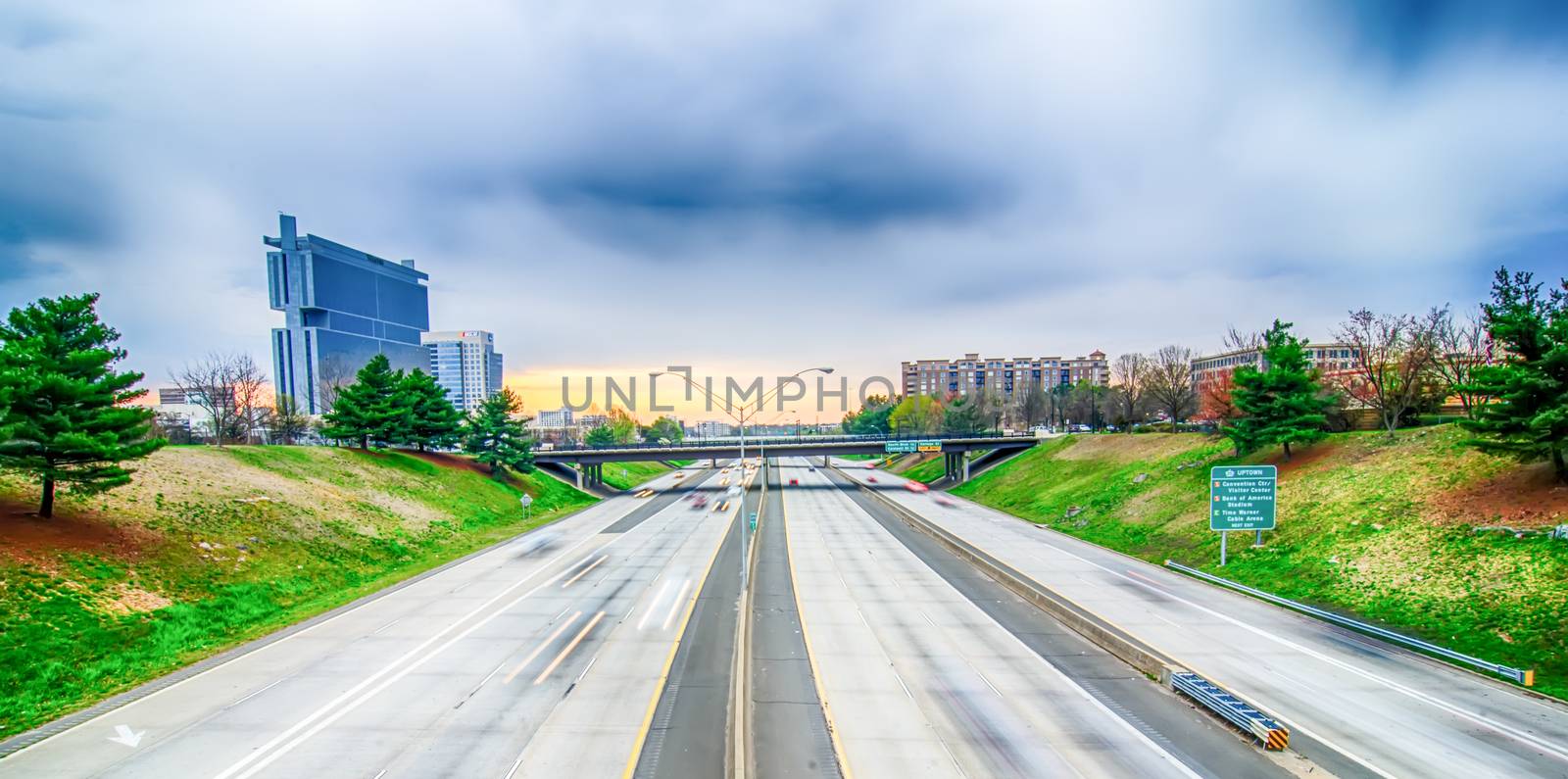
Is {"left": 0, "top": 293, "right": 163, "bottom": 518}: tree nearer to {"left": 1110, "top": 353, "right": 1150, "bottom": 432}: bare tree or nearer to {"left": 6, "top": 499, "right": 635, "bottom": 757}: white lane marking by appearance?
{"left": 6, "top": 499, "right": 635, "bottom": 757}: white lane marking

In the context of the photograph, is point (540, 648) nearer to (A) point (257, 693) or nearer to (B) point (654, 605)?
(B) point (654, 605)

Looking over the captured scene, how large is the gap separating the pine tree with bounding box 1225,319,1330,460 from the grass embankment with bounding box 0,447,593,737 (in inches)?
1940

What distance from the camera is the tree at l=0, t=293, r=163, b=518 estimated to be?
20.3m

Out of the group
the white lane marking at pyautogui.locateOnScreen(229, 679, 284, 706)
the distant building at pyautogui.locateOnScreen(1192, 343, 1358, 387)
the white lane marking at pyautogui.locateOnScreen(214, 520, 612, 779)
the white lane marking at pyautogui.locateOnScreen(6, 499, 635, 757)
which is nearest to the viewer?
the white lane marking at pyautogui.locateOnScreen(214, 520, 612, 779)

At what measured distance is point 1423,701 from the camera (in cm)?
1543

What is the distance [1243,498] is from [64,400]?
48.8 meters

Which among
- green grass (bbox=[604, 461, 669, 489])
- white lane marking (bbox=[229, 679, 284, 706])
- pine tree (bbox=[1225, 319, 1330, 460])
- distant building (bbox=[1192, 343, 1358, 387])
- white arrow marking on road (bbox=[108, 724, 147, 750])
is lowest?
green grass (bbox=[604, 461, 669, 489])

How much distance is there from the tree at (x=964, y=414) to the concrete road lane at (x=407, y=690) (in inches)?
3043

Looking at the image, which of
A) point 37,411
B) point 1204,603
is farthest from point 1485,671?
point 37,411

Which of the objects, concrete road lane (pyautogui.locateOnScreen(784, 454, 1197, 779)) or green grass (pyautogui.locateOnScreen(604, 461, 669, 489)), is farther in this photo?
green grass (pyautogui.locateOnScreen(604, 461, 669, 489))

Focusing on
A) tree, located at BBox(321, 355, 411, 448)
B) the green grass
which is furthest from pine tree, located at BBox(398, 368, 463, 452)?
the green grass

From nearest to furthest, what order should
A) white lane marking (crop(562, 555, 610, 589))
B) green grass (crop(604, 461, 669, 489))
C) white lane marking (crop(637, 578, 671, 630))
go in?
white lane marking (crop(637, 578, 671, 630)) → white lane marking (crop(562, 555, 610, 589)) → green grass (crop(604, 461, 669, 489))

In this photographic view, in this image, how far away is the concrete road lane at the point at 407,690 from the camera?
42.1 feet

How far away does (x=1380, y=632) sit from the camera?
19688 mm
